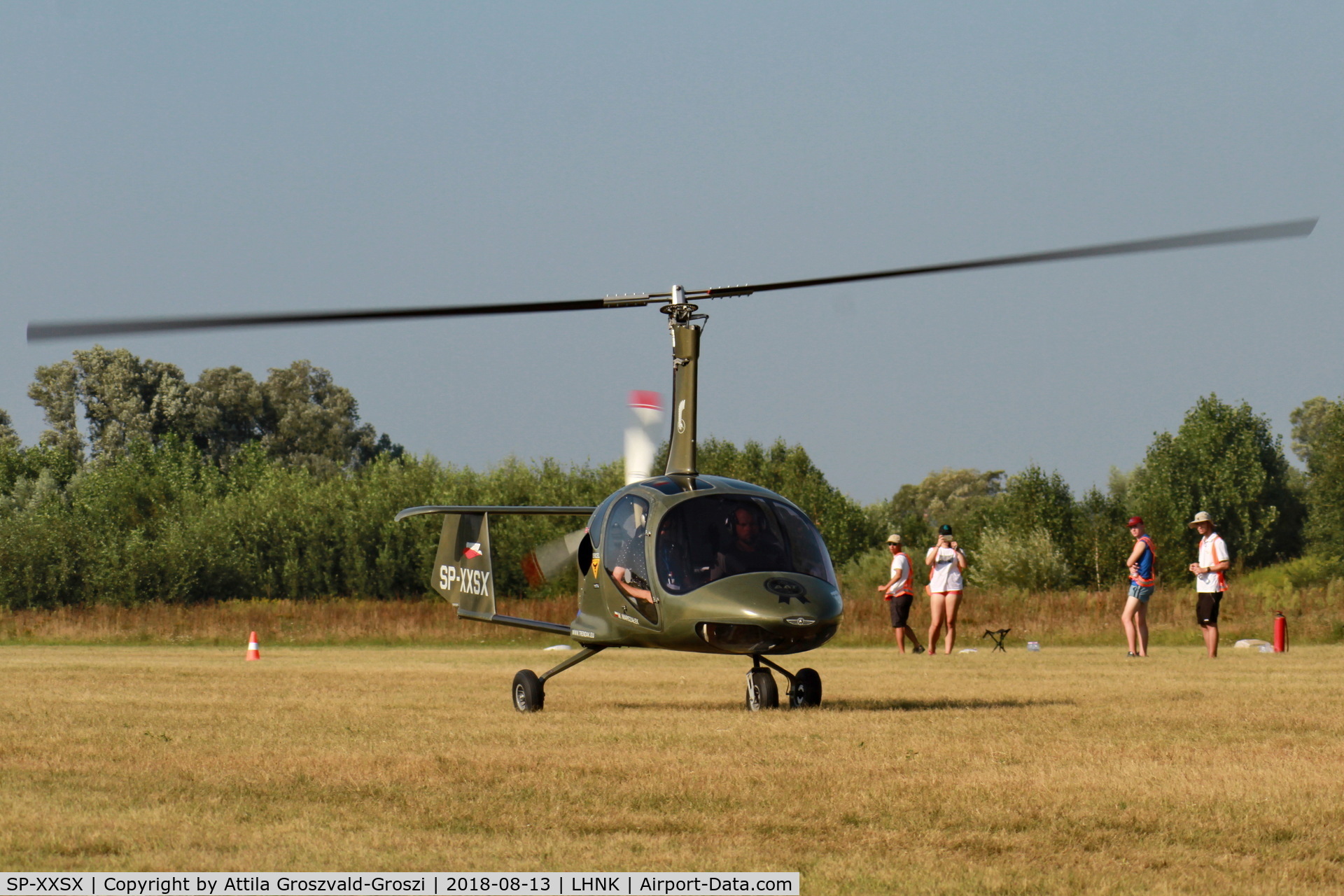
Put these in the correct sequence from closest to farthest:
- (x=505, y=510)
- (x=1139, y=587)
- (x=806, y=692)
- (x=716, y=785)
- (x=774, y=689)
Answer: (x=716, y=785) < (x=774, y=689) < (x=806, y=692) < (x=505, y=510) < (x=1139, y=587)

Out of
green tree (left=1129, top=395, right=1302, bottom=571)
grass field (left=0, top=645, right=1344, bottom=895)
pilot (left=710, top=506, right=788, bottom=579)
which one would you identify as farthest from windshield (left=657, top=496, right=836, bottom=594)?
green tree (left=1129, top=395, right=1302, bottom=571)

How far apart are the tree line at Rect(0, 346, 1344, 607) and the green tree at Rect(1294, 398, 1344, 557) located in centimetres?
12

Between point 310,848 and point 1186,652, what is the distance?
56.5 ft

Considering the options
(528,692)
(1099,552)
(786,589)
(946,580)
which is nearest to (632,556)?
(786,589)

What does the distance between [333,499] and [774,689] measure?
5236 centimetres

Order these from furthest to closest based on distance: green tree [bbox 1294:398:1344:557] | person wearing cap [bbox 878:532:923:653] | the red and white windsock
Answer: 1. green tree [bbox 1294:398:1344:557]
2. person wearing cap [bbox 878:532:923:653]
3. the red and white windsock

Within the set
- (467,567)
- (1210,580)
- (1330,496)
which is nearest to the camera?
(467,567)

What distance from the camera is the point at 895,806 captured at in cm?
672

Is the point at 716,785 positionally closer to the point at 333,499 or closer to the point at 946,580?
the point at 946,580

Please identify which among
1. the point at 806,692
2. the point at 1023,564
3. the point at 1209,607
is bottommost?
the point at 806,692

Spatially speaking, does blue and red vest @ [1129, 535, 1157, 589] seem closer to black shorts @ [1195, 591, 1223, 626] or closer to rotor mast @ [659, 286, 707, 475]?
black shorts @ [1195, 591, 1223, 626]

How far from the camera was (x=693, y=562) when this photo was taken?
11.3m

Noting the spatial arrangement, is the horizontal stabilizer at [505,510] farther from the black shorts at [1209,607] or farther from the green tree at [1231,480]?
the green tree at [1231,480]

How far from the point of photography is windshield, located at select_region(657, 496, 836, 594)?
11312 millimetres
